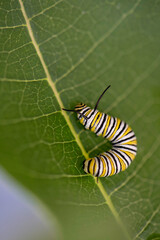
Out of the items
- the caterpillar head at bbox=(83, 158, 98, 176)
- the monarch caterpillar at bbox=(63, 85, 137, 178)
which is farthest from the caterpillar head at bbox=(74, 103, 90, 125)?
the caterpillar head at bbox=(83, 158, 98, 176)

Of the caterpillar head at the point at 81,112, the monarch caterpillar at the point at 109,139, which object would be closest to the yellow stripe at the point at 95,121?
the monarch caterpillar at the point at 109,139

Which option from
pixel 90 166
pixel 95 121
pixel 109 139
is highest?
pixel 95 121

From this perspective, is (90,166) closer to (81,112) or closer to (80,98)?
(81,112)

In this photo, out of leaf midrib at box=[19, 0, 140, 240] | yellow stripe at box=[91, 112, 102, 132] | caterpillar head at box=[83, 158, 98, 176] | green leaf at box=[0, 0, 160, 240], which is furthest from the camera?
yellow stripe at box=[91, 112, 102, 132]

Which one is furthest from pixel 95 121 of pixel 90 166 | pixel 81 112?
pixel 90 166

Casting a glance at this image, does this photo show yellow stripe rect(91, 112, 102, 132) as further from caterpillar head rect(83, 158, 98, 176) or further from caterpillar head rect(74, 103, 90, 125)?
caterpillar head rect(83, 158, 98, 176)

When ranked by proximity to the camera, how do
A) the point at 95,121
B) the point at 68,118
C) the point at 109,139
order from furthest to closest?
the point at 109,139 < the point at 95,121 < the point at 68,118

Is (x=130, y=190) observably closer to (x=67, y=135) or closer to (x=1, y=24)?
(x=67, y=135)
